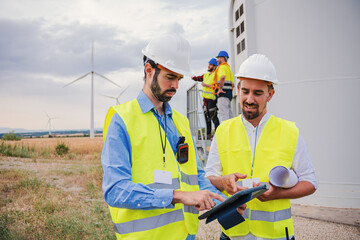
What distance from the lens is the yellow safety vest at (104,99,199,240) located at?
166cm

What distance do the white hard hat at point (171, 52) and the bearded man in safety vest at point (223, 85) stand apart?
5.17 m

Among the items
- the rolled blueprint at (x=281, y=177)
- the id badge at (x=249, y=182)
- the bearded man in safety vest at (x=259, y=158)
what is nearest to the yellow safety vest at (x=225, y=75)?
the bearded man in safety vest at (x=259, y=158)

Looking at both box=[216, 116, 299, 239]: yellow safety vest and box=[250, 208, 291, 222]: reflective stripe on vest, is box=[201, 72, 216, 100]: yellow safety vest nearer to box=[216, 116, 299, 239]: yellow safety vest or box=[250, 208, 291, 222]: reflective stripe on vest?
box=[216, 116, 299, 239]: yellow safety vest

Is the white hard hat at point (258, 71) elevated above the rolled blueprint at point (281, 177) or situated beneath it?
elevated above

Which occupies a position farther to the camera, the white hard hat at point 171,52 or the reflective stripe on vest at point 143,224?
the white hard hat at point 171,52

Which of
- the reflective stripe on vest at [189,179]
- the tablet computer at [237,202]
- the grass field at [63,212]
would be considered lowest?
the grass field at [63,212]

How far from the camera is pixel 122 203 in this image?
4.94ft

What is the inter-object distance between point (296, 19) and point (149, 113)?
223 inches

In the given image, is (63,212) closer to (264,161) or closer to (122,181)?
(264,161)

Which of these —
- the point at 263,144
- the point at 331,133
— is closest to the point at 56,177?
the point at 331,133

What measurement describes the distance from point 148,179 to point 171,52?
0.88 meters

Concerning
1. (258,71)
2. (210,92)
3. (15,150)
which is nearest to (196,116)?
(210,92)

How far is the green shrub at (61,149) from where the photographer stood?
72.9 feet

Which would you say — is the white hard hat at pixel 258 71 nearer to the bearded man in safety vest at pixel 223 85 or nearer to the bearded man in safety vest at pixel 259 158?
the bearded man in safety vest at pixel 259 158
